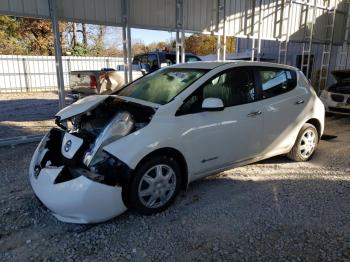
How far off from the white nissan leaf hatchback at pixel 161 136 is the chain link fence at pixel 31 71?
13105 mm

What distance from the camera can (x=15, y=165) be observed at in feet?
15.6

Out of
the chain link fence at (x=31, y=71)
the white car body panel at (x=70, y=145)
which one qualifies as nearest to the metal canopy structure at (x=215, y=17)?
the white car body panel at (x=70, y=145)

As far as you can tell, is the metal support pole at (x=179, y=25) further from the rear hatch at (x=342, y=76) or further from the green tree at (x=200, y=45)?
the green tree at (x=200, y=45)

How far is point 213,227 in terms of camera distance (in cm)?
304

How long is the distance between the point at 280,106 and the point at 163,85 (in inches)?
65.7

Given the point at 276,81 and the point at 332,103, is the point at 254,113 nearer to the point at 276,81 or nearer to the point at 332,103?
the point at 276,81

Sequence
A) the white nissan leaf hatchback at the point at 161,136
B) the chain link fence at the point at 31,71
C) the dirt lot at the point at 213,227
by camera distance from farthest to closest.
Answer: the chain link fence at the point at 31,71 < the white nissan leaf hatchback at the point at 161,136 < the dirt lot at the point at 213,227

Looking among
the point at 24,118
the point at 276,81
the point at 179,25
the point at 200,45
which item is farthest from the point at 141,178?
the point at 200,45

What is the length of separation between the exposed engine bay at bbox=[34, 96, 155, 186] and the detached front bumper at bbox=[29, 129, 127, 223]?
59mm

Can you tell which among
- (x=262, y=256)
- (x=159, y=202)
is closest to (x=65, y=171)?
(x=159, y=202)

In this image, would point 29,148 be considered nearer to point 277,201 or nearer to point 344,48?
point 277,201

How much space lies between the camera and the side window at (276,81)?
4.11 meters

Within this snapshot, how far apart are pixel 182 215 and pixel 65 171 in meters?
1.29

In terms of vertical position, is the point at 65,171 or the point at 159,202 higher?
the point at 65,171
